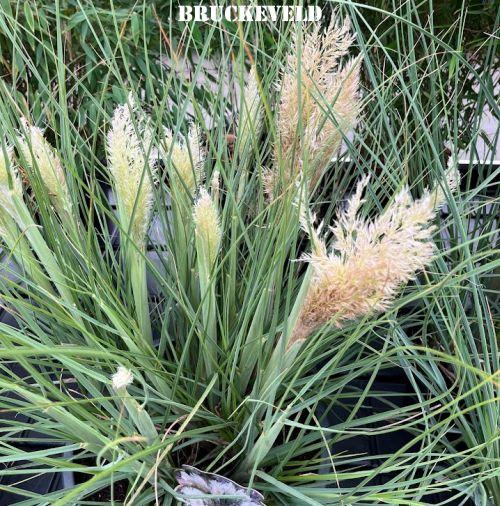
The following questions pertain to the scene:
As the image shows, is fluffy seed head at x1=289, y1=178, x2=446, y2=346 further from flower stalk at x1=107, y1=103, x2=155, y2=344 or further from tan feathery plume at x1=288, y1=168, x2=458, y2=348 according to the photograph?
flower stalk at x1=107, y1=103, x2=155, y2=344

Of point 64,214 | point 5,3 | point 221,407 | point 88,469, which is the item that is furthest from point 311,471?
point 5,3

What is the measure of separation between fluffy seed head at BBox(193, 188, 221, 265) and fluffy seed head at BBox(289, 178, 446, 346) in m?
0.08

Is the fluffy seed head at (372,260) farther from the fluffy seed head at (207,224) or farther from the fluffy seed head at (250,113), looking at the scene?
the fluffy seed head at (250,113)

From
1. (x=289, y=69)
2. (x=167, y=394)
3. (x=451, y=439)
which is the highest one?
(x=289, y=69)

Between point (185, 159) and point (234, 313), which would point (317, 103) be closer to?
point (185, 159)

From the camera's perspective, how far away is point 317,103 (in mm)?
385

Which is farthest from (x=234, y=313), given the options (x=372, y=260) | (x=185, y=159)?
(x=372, y=260)

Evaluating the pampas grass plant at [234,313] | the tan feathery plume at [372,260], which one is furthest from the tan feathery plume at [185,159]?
the tan feathery plume at [372,260]

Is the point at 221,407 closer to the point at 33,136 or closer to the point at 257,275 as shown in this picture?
the point at 257,275

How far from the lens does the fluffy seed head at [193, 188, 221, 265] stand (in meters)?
0.34

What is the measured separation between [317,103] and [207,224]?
0.12 metres

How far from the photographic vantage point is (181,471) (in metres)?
0.42

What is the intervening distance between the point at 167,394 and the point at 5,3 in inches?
22.1

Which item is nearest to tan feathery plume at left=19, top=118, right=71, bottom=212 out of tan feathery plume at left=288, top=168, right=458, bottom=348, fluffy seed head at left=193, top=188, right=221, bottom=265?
fluffy seed head at left=193, top=188, right=221, bottom=265
